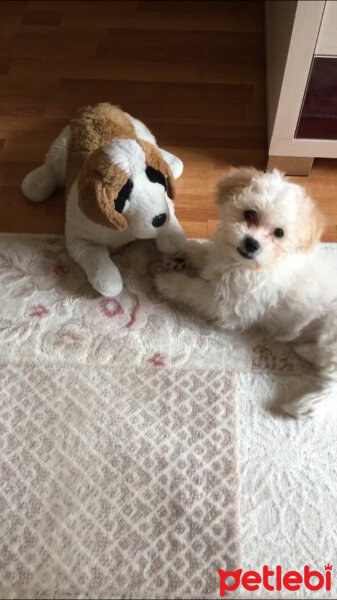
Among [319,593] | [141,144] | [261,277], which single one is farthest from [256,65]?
[319,593]

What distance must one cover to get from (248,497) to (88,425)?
1.28 ft

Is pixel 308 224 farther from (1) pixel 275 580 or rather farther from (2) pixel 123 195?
(1) pixel 275 580

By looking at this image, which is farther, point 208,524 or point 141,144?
point 141,144

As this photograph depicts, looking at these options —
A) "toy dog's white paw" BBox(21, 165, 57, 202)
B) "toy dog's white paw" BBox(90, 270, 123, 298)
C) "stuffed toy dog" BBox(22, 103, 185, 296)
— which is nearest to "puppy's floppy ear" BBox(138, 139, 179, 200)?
"stuffed toy dog" BBox(22, 103, 185, 296)

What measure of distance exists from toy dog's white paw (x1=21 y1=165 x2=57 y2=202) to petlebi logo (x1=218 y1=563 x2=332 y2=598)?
3.49 ft

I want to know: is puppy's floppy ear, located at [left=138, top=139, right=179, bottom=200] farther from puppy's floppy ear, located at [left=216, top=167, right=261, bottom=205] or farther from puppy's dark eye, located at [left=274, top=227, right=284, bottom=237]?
puppy's dark eye, located at [left=274, top=227, right=284, bottom=237]

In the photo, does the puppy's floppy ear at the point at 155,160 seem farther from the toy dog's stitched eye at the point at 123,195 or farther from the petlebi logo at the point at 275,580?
the petlebi logo at the point at 275,580

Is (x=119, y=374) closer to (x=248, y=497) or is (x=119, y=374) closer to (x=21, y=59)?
(x=248, y=497)

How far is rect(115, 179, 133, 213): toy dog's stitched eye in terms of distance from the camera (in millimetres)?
1227

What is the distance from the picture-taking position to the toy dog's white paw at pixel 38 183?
154 centimetres

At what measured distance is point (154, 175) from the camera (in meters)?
1.28

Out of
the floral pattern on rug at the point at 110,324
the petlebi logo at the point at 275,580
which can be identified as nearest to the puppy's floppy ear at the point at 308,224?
the floral pattern on rug at the point at 110,324

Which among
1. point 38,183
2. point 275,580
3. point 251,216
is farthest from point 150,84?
point 275,580

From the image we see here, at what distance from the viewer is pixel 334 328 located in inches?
48.2
